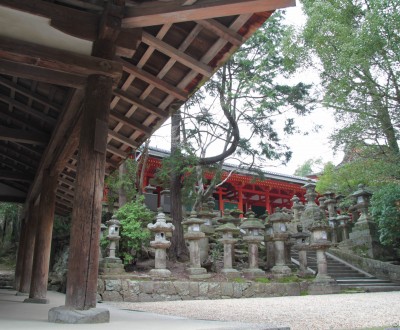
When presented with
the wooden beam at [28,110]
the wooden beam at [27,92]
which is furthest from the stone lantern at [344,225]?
the wooden beam at [27,92]

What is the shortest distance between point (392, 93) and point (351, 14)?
135 inches

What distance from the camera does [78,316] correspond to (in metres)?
3.46

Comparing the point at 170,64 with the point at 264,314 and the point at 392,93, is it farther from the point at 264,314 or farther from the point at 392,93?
the point at 392,93

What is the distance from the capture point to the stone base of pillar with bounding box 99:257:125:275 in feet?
32.1

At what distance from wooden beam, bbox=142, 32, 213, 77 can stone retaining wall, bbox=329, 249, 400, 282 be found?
11683mm

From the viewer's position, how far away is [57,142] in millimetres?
6684

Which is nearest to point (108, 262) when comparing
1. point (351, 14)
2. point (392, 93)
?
point (392, 93)

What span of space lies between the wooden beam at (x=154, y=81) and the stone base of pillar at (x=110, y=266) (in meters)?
6.18

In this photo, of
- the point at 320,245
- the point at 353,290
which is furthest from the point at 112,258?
the point at 353,290

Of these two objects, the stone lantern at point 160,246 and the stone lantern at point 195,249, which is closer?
the stone lantern at point 160,246

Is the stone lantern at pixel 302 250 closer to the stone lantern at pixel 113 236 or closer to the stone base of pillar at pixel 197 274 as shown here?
the stone base of pillar at pixel 197 274

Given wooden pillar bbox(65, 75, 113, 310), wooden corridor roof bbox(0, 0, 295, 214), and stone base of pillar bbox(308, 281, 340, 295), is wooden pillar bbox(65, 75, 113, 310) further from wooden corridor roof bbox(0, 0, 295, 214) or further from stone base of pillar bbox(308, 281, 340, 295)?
stone base of pillar bbox(308, 281, 340, 295)

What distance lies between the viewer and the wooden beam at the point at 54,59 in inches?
153

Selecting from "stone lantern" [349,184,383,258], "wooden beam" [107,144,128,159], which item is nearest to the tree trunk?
"wooden beam" [107,144,128,159]
